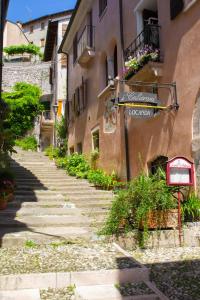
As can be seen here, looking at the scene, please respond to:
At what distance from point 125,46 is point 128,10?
1104 mm

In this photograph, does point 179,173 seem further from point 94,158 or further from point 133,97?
point 94,158

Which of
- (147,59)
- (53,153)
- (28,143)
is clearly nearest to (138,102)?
(147,59)

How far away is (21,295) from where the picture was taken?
14.7 feet

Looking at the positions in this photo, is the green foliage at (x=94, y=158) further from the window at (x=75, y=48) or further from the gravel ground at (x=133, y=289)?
the gravel ground at (x=133, y=289)

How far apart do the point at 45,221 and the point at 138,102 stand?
333 centimetres

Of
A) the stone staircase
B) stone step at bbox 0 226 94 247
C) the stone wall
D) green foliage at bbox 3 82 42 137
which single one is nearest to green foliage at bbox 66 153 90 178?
the stone staircase

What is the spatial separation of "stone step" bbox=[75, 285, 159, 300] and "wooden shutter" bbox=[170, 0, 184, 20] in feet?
21.5

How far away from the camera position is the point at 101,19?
1458cm

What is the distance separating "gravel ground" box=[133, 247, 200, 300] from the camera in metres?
4.63

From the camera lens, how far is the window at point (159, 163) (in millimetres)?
9591

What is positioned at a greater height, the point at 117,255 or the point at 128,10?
the point at 128,10

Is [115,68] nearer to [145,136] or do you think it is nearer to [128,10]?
[128,10]

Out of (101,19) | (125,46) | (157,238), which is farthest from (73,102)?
(157,238)

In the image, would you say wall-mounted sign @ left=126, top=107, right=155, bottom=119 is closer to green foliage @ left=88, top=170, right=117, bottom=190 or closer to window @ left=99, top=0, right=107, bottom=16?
green foliage @ left=88, top=170, right=117, bottom=190
